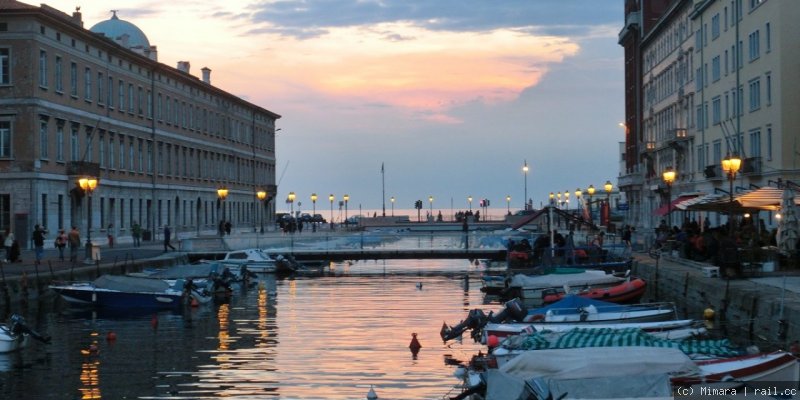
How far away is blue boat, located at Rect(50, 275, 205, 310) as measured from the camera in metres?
43.6

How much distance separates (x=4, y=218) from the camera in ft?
206

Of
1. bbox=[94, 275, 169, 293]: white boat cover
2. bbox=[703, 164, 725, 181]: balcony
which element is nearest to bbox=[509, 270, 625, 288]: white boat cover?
bbox=[94, 275, 169, 293]: white boat cover

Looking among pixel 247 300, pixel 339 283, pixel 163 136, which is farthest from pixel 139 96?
pixel 247 300

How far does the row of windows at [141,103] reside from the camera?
66.9 metres

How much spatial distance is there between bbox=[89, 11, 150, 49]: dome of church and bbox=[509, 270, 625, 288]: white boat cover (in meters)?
56.1

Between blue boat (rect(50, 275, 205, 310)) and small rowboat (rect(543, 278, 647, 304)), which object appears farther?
blue boat (rect(50, 275, 205, 310))

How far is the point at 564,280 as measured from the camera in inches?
1777

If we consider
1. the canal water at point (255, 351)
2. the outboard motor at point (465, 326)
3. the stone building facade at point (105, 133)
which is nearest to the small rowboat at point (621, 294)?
the canal water at point (255, 351)

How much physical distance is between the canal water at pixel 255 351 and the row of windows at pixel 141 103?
23.2m

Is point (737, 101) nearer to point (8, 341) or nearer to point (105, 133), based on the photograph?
point (105, 133)

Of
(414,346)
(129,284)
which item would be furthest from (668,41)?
(414,346)

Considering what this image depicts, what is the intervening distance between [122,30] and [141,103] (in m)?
13.2

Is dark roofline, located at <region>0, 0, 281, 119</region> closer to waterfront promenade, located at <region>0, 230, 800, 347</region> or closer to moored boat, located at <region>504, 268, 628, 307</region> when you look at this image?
waterfront promenade, located at <region>0, 230, 800, 347</region>

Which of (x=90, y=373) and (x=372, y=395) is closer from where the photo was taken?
(x=372, y=395)
